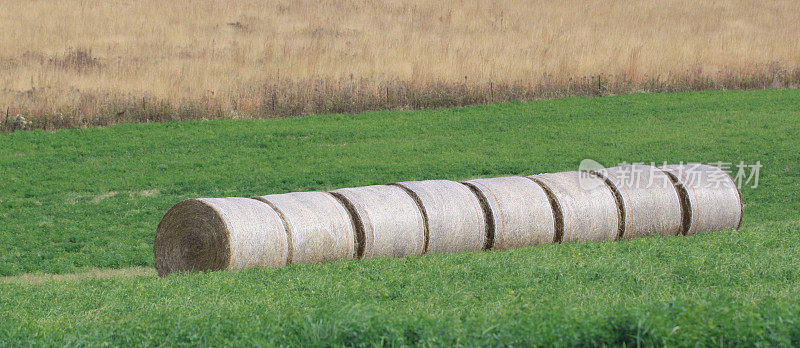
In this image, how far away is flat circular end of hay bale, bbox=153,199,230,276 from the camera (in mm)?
9680

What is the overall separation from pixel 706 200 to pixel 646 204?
1022 mm

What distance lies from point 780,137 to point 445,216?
12303 mm

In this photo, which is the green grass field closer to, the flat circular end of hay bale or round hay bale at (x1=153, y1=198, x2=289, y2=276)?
the flat circular end of hay bale

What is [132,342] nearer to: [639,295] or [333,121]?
[639,295]

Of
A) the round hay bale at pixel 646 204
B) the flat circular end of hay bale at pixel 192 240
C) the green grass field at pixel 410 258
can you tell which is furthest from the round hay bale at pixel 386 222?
the round hay bale at pixel 646 204

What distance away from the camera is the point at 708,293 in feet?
22.8

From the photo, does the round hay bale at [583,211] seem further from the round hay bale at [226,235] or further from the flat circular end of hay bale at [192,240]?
the flat circular end of hay bale at [192,240]

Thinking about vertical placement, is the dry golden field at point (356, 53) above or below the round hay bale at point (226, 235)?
above

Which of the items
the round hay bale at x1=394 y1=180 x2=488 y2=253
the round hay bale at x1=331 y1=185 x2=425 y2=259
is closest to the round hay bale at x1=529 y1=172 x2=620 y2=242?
the round hay bale at x1=394 y1=180 x2=488 y2=253

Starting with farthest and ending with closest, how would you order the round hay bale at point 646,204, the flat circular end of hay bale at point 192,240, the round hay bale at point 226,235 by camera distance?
the round hay bale at point 646,204 < the flat circular end of hay bale at point 192,240 < the round hay bale at point 226,235

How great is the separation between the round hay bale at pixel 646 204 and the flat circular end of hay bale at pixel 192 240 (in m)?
5.62

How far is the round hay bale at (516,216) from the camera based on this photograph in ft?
36.1

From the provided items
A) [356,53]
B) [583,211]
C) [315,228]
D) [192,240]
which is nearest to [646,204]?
[583,211]

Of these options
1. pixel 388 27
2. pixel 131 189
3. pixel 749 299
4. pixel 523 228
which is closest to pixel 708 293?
pixel 749 299
